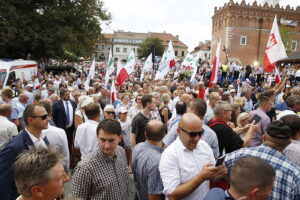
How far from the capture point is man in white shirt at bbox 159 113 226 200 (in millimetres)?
2438

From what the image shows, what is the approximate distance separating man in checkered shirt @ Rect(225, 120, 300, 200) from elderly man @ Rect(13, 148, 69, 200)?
173cm

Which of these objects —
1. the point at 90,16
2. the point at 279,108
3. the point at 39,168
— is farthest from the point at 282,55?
the point at 90,16

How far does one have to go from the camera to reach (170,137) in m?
4.09

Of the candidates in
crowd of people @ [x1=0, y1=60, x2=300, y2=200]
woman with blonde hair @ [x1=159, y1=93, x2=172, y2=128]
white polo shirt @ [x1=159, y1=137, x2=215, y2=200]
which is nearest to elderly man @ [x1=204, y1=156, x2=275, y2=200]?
crowd of people @ [x1=0, y1=60, x2=300, y2=200]

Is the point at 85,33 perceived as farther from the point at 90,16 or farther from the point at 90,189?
the point at 90,189

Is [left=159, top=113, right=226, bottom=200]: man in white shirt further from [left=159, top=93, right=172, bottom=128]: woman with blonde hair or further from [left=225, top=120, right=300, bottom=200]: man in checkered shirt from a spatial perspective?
[left=159, top=93, right=172, bottom=128]: woman with blonde hair

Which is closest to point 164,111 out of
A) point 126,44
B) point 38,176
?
→ point 38,176

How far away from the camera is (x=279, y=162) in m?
2.54

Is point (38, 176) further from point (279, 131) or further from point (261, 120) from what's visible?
point (261, 120)

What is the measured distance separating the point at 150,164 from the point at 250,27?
55.5 meters

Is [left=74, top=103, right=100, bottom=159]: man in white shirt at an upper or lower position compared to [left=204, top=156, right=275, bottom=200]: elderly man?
lower

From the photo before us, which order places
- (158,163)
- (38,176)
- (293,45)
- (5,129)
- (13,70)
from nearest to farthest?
(38,176) → (158,163) → (5,129) → (13,70) → (293,45)

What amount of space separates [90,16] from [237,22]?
32.7m

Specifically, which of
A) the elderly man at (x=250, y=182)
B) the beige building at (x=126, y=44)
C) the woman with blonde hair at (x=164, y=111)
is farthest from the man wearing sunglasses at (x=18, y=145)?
the beige building at (x=126, y=44)
